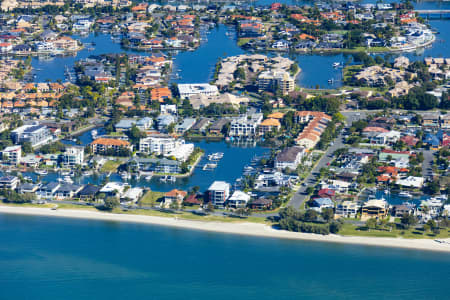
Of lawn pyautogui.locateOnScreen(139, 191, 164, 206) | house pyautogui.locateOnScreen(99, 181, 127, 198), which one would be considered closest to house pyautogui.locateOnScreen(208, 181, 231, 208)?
lawn pyautogui.locateOnScreen(139, 191, 164, 206)

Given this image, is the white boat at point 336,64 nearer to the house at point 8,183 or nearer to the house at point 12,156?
the house at point 12,156

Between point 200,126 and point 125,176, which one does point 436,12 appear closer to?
point 200,126

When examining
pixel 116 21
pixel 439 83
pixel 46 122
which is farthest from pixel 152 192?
pixel 116 21

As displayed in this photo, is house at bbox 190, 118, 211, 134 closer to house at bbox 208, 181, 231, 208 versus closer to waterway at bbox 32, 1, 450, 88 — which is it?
waterway at bbox 32, 1, 450, 88

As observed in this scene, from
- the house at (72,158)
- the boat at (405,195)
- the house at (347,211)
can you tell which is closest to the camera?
the house at (347,211)

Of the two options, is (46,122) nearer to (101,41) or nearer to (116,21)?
(101,41)

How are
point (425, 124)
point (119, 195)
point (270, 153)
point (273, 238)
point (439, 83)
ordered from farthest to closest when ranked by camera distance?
point (439, 83)
point (425, 124)
point (270, 153)
point (119, 195)
point (273, 238)

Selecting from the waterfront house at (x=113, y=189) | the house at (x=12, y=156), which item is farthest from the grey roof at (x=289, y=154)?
the house at (x=12, y=156)
